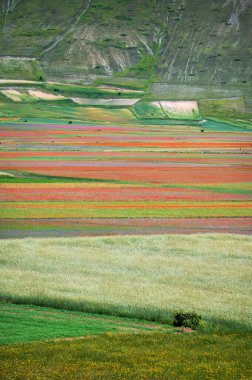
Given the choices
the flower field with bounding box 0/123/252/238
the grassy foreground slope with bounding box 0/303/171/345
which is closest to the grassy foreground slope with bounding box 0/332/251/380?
the grassy foreground slope with bounding box 0/303/171/345

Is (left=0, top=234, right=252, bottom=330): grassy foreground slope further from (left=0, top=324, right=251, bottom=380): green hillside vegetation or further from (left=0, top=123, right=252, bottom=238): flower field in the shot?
(left=0, top=123, right=252, bottom=238): flower field

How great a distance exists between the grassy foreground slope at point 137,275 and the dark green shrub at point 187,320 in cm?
74

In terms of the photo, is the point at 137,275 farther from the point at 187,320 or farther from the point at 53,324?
the point at 53,324

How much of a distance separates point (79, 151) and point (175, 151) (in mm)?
13227

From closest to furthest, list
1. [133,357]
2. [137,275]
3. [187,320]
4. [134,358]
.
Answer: [134,358] → [133,357] → [187,320] → [137,275]

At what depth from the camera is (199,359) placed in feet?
81.4

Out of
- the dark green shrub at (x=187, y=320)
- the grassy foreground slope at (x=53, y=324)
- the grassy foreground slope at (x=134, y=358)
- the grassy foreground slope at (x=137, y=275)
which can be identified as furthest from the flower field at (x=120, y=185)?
the grassy foreground slope at (x=134, y=358)

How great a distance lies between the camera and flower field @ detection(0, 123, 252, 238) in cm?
5462

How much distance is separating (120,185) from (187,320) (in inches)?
1815

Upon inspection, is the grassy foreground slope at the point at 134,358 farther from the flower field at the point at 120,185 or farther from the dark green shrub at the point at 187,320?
the flower field at the point at 120,185

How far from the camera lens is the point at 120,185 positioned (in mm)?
75188

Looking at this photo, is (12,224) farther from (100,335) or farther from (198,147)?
(198,147)

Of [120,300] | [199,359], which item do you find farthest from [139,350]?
[120,300]

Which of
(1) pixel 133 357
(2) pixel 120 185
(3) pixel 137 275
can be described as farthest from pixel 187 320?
(2) pixel 120 185
